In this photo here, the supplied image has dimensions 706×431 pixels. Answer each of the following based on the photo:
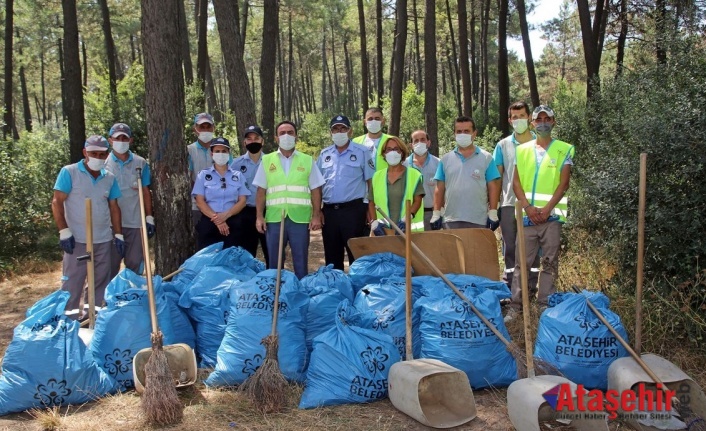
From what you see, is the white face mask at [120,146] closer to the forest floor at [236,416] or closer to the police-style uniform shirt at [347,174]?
the police-style uniform shirt at [347,174]

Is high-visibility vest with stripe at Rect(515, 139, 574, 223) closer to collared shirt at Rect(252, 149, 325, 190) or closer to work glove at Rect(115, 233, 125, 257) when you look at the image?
collared shirt at Rect(252, 149, 325, 190)

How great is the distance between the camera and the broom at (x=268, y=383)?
3.56 meters

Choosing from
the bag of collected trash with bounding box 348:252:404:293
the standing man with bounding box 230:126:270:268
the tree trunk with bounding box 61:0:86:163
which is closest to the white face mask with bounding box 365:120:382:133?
the standing man with bounding box 230:126:270:268

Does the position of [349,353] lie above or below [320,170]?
below

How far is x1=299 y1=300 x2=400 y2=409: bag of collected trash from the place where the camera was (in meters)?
3.65

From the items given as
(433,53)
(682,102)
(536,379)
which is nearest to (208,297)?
(536,379)

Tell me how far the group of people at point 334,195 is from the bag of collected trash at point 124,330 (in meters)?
1.19

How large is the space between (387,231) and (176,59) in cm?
276

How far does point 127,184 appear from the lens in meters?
5.61

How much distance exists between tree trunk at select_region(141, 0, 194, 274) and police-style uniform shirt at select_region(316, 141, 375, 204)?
1.45 metres

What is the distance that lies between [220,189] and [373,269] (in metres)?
1.73

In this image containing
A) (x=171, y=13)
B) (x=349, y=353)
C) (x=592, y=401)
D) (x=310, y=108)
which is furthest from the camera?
(x=310, y=108)

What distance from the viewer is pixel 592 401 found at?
315 centimetres

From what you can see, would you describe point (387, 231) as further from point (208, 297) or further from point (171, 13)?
point (171, 13)
